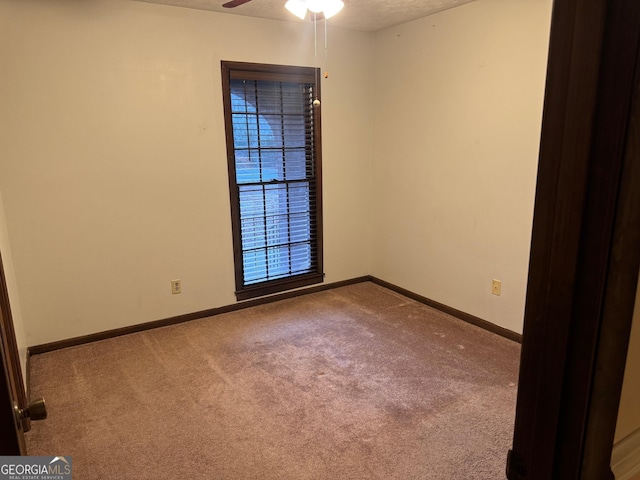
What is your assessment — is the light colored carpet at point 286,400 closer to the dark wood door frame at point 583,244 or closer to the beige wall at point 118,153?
the beige wall at point 118,153

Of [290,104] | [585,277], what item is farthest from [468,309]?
[585,277]

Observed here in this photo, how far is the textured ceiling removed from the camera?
3139 mm

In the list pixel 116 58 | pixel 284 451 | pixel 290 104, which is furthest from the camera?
pixel 290 104

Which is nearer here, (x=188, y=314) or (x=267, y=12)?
(x=267, y=12)

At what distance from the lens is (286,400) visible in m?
2.56

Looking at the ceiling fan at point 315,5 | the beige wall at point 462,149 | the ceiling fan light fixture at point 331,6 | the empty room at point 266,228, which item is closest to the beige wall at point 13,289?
the empty room at point 266,228

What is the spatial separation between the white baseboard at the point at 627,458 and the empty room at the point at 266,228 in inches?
55.0

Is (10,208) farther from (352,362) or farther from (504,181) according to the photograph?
(504,181)

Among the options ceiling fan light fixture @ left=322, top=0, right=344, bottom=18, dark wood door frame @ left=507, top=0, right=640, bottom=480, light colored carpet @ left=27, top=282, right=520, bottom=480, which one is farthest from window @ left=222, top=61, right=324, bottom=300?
dark wood door frame @ left=507, top=0, right=640, bottom=480

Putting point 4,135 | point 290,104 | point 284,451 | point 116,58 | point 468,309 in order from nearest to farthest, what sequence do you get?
point 284,451 < point 4,135 < point 116,58 < point 468,309 < point 290,104

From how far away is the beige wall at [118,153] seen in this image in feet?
9.50

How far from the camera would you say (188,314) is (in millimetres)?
3705

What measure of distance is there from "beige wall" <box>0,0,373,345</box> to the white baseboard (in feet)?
10.7

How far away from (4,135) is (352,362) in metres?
2.71
